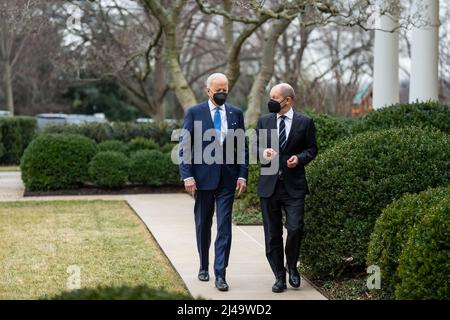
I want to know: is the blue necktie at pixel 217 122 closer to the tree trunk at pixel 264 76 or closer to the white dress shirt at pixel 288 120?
the white dress shirt at pixel 288 120

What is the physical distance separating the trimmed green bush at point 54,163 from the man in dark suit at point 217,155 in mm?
10557

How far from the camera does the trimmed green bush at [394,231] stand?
6621mm

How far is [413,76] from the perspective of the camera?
55.0 feet

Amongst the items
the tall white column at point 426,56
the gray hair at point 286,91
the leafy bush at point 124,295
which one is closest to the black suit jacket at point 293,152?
the gray hair at point 286,91

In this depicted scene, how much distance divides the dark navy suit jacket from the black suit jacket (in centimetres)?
25

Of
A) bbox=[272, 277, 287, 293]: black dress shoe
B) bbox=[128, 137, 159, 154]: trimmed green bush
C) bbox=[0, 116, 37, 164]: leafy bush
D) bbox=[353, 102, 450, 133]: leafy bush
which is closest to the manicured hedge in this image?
bbox=[128, 137, 159, 154]: trimmed green bush

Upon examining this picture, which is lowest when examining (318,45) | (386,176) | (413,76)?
(386,176)

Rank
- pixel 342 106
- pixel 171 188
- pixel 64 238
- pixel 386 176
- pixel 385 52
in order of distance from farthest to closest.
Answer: pixel 342 106 < pixel 171 188 < pixel 385 52 < pixel 64 238 < pixel 386 176

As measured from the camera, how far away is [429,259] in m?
5.93

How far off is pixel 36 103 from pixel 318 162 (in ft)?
122

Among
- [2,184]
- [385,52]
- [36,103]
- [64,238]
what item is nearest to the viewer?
[64,238]

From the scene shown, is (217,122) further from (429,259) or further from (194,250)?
(429,259)
